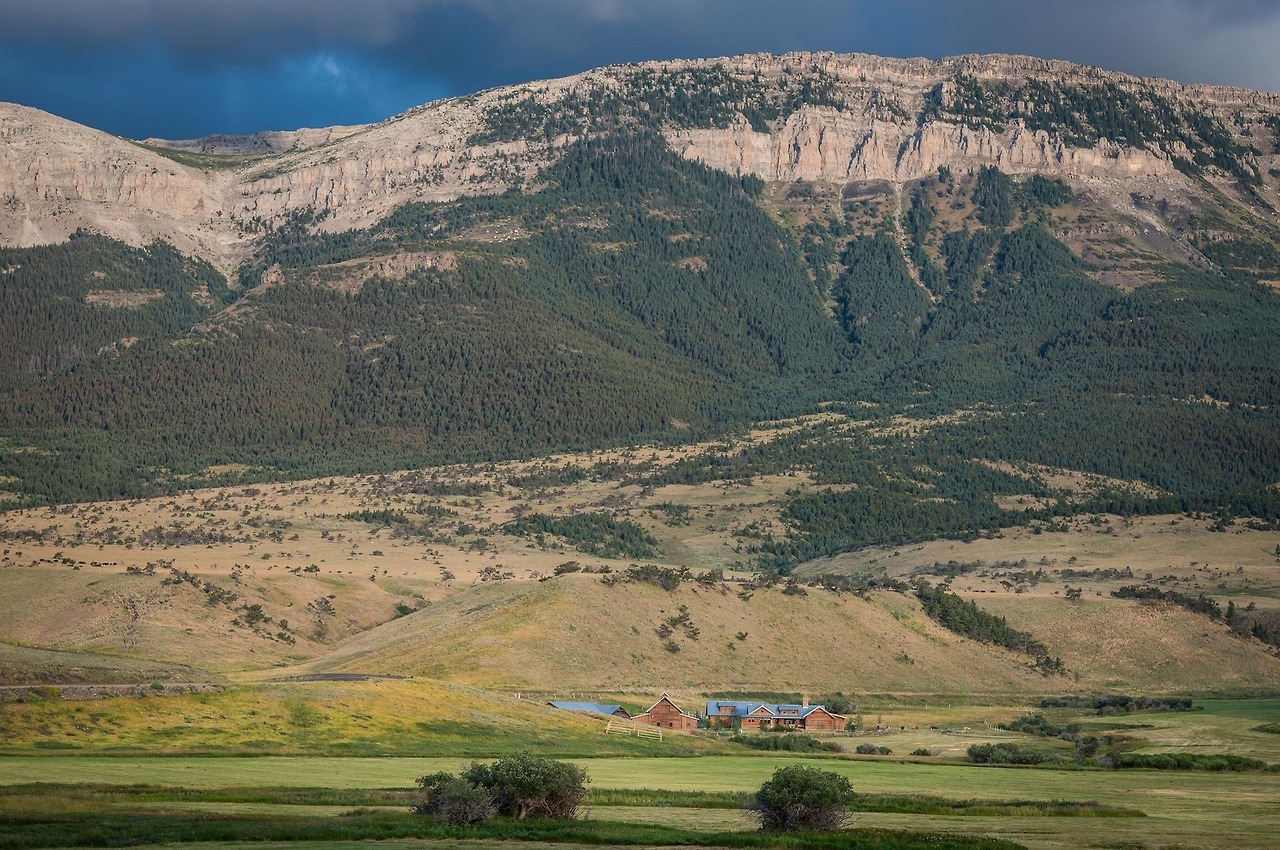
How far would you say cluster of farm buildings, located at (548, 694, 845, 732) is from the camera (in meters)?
109

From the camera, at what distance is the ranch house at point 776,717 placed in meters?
114

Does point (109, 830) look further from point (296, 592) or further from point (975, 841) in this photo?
point (296, 592)

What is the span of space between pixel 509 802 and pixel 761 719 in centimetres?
5060

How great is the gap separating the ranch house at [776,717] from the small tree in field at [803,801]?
161ft

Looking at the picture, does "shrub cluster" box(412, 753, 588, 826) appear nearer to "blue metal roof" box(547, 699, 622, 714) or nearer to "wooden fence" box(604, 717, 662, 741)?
"wooden fence" box(604, 717, 662, 741)

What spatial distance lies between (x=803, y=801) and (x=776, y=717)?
51102 millimetres

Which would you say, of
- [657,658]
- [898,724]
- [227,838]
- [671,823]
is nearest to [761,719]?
[898,724]

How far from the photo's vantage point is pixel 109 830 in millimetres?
54875

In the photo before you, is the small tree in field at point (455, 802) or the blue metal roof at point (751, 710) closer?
A: the small tree in field at point (455, 802)

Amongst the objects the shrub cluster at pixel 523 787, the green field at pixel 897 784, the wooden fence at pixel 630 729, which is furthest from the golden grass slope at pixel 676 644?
the shrub cluster at pixel 523 787

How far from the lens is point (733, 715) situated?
115062 mm

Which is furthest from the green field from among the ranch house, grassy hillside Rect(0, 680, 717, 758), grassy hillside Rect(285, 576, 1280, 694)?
grassy hillside Rect(285, 576, 1280, 694)

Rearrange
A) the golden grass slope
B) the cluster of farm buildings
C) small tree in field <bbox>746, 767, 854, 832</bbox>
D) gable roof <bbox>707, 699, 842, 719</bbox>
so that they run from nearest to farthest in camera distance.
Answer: small tree in field <bbox>746, 767, 854, 832</bbox>, the cluster of farm buildings, gable roof <bbox>707, 699, 842, 719</bbox>, the golden grass slope

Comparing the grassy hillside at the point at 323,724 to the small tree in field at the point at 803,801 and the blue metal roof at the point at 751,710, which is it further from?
the small tree in field at the point at 803,801
